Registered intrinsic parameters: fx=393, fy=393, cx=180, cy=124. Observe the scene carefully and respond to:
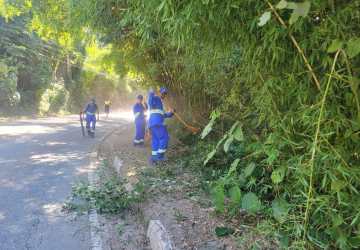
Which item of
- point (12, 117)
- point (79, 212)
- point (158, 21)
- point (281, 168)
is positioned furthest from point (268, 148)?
point (12, 117)

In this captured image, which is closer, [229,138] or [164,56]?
[229,138]

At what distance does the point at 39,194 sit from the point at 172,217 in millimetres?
2700

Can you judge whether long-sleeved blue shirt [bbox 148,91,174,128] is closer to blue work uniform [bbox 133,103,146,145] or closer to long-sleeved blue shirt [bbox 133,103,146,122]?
blue work uniform [bbox 133,103,146,145]

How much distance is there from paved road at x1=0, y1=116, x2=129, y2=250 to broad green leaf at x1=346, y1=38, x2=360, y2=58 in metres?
3.54

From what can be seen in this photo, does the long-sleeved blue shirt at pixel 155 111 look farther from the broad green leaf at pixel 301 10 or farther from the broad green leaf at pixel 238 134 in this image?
the broad green leaf at pixel 301 10

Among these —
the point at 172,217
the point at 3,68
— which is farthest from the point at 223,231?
the point at 3,68

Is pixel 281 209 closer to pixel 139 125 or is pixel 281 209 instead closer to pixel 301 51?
pixel 301 51

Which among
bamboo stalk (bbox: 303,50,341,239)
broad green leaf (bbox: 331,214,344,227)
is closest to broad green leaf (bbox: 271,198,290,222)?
bamboo stalk (bbox: 303,50,341,239)

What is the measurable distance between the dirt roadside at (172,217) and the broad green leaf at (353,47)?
204cm

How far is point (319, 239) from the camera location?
3.00m

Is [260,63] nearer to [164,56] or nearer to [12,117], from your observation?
[164,56]

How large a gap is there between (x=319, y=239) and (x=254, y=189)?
1.10m

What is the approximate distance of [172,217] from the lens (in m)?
5.04

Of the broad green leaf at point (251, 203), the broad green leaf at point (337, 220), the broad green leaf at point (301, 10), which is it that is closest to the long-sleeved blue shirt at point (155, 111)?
the broad green leaf at point (251, 203)
